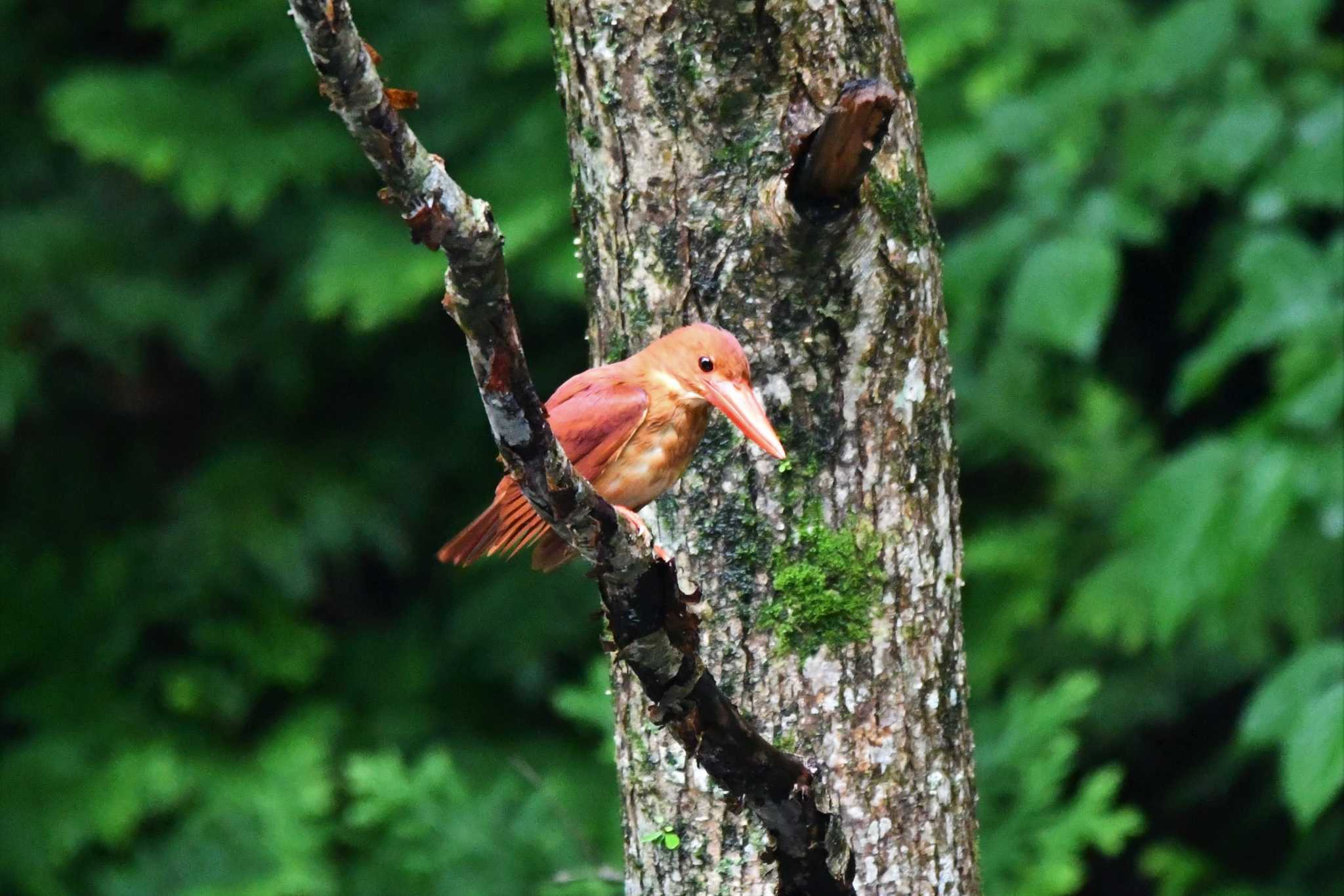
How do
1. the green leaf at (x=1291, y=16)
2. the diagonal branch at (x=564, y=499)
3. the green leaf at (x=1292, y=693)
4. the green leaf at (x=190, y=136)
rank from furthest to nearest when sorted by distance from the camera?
the green leaf at (x=190, y=136) → the green leaf at (x=1291, y=16) → the green leaf at (x=1292, y=693) → the diagonal branch at (x=564, y=499)

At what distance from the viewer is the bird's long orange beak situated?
1.94 meters

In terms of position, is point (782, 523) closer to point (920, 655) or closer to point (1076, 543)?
point (920, 655)

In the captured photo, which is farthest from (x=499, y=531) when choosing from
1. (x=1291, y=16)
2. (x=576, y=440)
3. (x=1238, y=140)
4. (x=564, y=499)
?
(x=1291, y=16)

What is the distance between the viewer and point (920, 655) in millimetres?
2156

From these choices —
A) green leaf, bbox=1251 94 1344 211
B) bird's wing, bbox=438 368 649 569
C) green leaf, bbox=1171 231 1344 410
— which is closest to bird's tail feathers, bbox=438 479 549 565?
bird's wing, bbox=438 368 649 569

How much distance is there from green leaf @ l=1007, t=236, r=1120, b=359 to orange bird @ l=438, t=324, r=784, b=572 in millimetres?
1491

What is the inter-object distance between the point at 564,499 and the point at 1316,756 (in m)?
1.77

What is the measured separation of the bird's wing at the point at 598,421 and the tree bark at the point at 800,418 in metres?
0.17

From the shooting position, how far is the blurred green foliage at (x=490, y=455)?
11.2 ft

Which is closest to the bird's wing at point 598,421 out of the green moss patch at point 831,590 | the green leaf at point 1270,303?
the green moss patch at point 831,590

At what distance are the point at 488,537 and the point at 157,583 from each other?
9.55ft

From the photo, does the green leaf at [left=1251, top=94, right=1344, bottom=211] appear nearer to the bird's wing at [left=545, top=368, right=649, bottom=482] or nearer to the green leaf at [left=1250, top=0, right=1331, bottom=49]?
the green leaf at [left=1250, top=0, right=1331, bottom=49]

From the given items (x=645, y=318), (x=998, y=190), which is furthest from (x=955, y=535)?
(x=998, y=190)

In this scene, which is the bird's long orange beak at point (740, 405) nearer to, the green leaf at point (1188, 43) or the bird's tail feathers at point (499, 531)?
the bird's tail feathers at point (499, 531)
